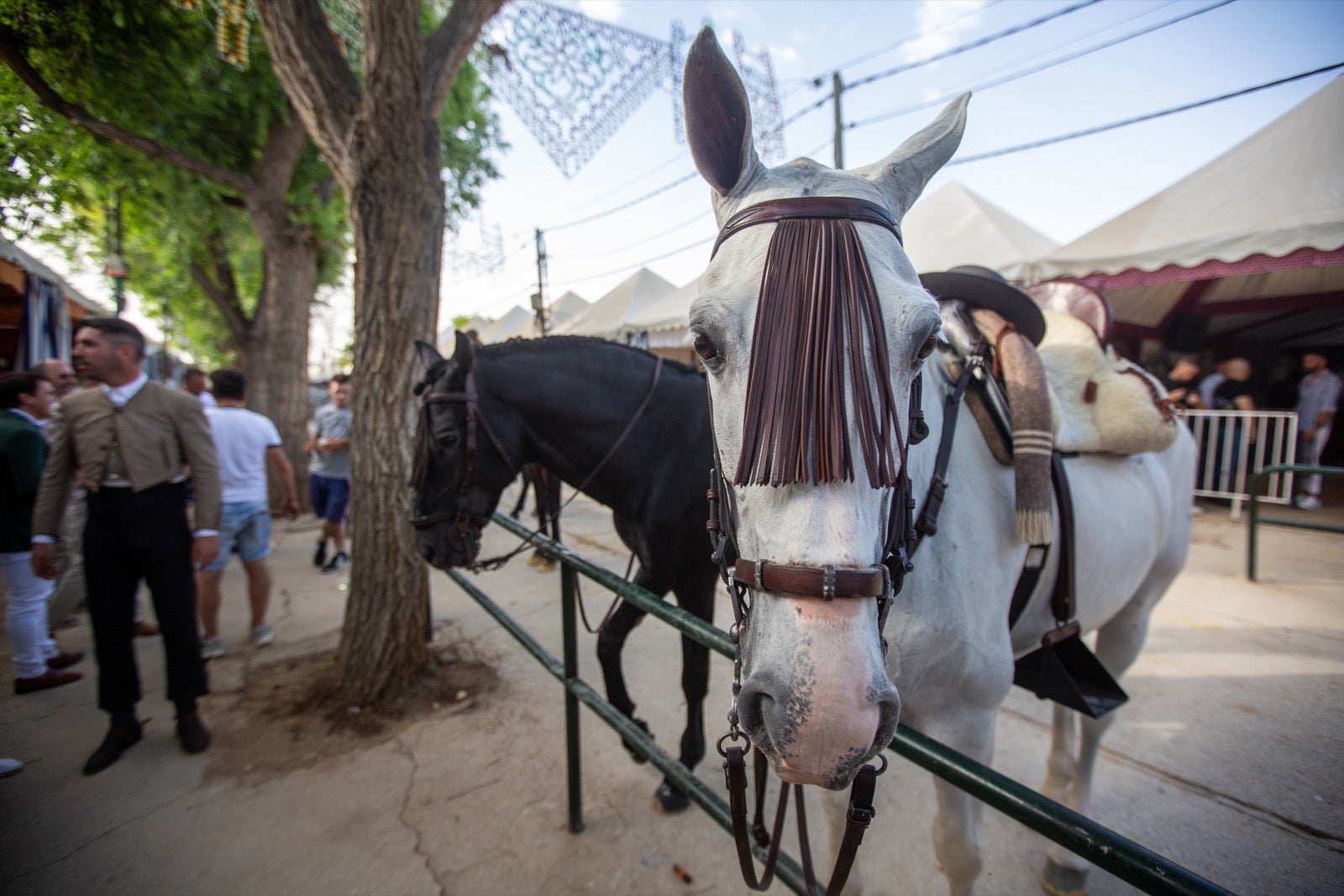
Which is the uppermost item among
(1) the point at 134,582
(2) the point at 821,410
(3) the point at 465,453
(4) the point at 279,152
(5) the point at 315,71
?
(4) the point at 279,152

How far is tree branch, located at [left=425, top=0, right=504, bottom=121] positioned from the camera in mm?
3316

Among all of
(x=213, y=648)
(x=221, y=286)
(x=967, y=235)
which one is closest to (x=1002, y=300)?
(x=213, y=648)

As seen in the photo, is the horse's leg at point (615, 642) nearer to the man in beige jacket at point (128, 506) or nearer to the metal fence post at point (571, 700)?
the metal fence post at point (571, 700)

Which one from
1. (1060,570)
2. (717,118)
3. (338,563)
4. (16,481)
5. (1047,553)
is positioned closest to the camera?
(717,118)

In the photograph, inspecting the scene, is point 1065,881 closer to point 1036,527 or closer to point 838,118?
point 1036,527

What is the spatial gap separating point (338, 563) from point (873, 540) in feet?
22.2

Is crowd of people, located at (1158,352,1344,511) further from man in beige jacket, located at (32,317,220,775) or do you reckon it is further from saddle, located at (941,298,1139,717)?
man in beige jacket, located at (32,317,220,775)

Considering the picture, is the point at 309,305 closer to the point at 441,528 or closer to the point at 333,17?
the point at 333,17

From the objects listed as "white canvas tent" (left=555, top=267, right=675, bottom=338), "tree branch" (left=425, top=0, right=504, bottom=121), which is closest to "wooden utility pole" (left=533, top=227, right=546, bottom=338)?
"white canvas tent" (left=555, top=267, right=675, bottom=338)

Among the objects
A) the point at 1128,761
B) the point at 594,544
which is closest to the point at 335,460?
the point at 594,544

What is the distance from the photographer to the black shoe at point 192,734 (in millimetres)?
2822

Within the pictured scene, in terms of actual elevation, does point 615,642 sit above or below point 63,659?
above

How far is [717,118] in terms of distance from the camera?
1.18 metres

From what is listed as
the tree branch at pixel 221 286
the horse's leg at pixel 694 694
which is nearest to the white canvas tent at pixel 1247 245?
the horse's leg at pixel 694 694
